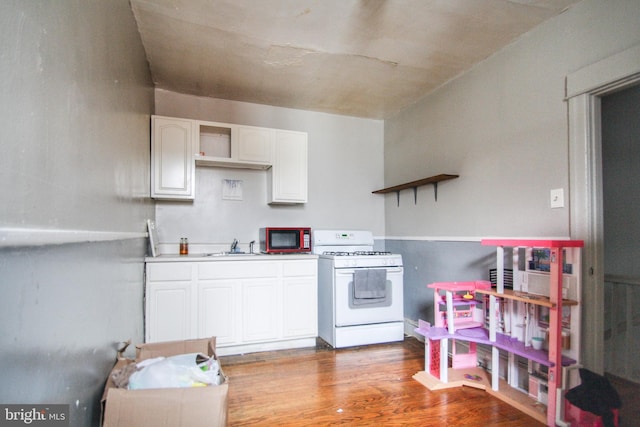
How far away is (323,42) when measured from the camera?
2.55 metres

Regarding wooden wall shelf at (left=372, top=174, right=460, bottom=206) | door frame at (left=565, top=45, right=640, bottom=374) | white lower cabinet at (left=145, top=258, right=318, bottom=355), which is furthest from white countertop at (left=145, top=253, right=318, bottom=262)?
door frame at (left=565, top=45, right=640, bottom=374)

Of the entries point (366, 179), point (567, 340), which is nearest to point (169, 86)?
point (366, 179)

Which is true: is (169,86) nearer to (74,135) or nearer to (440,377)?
(74,135)

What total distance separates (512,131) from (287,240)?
229 cm

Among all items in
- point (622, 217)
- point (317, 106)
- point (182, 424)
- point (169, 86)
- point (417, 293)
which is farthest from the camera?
point (317, 106)

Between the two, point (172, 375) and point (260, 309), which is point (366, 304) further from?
point (172, 375)

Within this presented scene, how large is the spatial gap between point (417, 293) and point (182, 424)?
291 cm

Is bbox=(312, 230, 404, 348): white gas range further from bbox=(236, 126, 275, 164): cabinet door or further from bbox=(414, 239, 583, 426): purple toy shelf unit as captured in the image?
bbox=(236, 126, 275, 164): cabinet door

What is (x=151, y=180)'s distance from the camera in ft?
9.98

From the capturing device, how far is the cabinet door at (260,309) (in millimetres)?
3020

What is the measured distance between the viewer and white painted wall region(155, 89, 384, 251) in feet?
11.3
